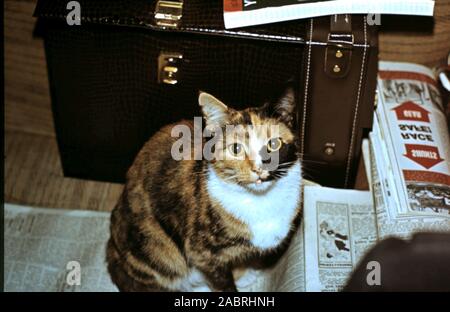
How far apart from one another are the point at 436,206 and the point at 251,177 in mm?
418

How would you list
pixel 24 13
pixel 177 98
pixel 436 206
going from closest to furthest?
pixel 436 206 → pixel 177 98 → pixel 24 13

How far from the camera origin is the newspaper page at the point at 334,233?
126 centimetres

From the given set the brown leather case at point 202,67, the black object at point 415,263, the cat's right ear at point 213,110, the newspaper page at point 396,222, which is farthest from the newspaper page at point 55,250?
the black object at point 415,263

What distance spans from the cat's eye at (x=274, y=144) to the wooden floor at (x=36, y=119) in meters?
0.40

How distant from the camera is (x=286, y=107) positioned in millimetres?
1166

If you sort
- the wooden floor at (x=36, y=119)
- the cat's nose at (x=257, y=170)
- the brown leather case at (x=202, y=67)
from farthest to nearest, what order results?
the wooden floor at (x=36, y=119), the brown leather case at (x=202, y=67), the cat's nose at (x=257, y=170)

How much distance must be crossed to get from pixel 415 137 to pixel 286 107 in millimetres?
387

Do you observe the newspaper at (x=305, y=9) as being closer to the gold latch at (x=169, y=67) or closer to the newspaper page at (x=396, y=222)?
the gold latch at (x=169, y=67)

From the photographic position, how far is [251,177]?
1127mm

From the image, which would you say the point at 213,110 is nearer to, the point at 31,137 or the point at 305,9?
the point at 305,9

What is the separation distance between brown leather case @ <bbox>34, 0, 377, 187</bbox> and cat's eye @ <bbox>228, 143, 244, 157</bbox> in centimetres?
20

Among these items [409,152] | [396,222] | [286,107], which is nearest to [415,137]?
[409,152]
